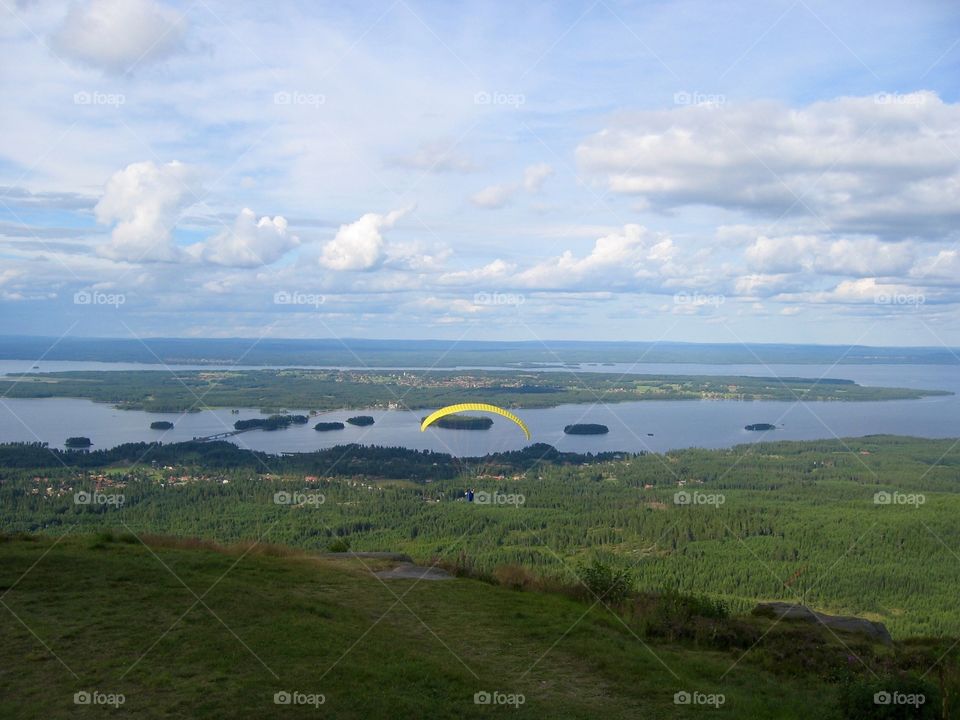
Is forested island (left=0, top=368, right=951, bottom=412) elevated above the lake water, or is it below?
above

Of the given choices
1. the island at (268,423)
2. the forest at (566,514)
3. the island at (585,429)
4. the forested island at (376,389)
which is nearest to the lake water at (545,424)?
the island at (585,429)

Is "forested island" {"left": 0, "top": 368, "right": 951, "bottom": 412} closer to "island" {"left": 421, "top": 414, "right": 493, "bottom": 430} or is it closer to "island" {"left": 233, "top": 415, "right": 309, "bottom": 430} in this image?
"island" {"left": 233, "top": 415, "right": 309, "bottom": 430}

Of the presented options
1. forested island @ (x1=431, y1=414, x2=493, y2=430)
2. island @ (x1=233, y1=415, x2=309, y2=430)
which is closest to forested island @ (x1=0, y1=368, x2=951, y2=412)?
forested island @ (x1=431, y1=414, x2=493, y2=430)

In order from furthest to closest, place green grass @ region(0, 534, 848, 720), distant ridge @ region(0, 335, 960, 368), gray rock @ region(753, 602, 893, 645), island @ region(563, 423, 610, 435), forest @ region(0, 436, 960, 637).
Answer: distant ridge @ region(0, 335, 960, 368) < island @ region(563, 423, 610, 435) < forest @ region(0, 436, 960, 637) < gray rock @ region(753, 602, 893, 645) < green grass @ region(0, 534, 848, 720)

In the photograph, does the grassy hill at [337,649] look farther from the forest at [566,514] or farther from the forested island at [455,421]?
the forest at [566,514]

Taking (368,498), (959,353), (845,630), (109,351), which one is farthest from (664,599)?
(959,353)
